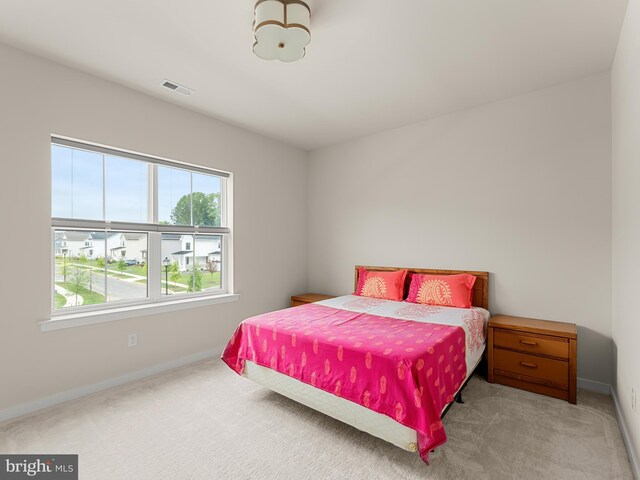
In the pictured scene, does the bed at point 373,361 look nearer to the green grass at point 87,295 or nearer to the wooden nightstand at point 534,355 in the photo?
the wooden nightstand at point 534,355

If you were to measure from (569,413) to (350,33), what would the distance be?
3.10m

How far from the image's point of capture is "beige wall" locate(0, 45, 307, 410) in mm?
2236

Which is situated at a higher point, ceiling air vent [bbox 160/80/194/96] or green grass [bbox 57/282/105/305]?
ceiling air vent [bbox 160/80/194/96]

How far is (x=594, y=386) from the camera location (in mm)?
2590

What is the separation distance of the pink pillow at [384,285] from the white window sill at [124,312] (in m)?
1.58

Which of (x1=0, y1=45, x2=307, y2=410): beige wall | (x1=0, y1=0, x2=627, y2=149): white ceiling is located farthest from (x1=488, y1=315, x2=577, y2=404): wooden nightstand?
(x1=0, y1=45, x2=307, y2=410): beige wall

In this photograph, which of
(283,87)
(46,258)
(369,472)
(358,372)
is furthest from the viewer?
(283,87)

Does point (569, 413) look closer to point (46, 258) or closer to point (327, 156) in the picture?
point (327, 156)

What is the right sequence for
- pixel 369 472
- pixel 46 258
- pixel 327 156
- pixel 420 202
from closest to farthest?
pixel 369 472, pixel 46 258, pixel 420 202, pixel 327 156

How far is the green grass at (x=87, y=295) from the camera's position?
264 centimetres

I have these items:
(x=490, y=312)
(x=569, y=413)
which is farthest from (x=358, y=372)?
(x=490, y=312)

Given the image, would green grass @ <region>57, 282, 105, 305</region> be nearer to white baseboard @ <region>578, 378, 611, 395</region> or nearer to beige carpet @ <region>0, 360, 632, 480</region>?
beige carpet @ <region>0, 360, 632, 480</region>

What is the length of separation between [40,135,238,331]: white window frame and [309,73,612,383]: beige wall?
5.35 feet

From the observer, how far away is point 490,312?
3.13m
